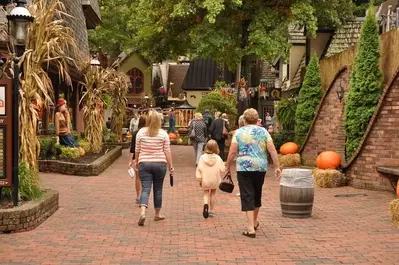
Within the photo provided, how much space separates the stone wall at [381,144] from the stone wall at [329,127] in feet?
8.92

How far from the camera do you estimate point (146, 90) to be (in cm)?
5891

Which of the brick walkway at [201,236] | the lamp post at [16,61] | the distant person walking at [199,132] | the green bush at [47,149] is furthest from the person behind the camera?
the distant person walking at [199,132]

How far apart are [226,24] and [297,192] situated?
13.7m

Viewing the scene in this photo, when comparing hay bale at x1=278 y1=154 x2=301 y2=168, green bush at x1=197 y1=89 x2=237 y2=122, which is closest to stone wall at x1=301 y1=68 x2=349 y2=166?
hay bale at x1=278 y1=154 x2=301 y2=168

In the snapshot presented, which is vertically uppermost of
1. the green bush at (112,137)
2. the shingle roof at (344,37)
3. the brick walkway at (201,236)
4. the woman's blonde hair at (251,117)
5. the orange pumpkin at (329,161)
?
the shingle roof at (344,37)

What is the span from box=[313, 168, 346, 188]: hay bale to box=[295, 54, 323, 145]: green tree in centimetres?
511

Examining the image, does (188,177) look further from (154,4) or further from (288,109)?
(154,4)

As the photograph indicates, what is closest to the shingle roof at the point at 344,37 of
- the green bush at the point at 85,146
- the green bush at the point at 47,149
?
the green bush at the point at 85,146

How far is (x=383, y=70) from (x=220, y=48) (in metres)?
9.55

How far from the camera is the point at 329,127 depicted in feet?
56.0

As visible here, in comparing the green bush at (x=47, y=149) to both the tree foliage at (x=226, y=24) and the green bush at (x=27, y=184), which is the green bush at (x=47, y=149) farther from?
the green bush at (x=27, y=184)

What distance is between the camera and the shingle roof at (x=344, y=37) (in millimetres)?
23516

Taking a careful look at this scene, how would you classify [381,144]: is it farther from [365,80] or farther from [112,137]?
[112,137]

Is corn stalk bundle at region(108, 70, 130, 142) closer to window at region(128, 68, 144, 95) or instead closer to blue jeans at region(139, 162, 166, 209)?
blue jeans at region(139, 162, 166, 209)
